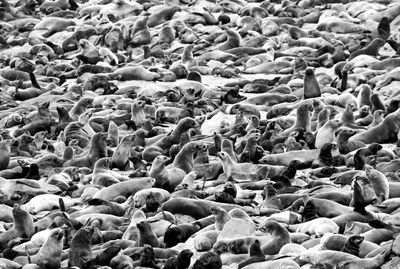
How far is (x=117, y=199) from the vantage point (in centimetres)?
1145

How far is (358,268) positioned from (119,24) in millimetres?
12542

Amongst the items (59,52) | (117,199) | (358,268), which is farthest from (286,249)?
(59,52)

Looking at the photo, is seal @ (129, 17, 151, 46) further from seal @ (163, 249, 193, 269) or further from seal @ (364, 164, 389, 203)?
seal @ (163, 249, 193, 269)

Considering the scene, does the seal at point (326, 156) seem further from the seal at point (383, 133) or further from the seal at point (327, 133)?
the seal at point (383, 133)

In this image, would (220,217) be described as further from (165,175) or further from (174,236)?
(165,175)

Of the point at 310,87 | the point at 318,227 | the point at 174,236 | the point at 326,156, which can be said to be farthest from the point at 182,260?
the point at 310,87

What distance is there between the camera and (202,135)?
13633mm

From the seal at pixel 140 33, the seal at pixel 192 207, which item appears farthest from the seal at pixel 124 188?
the seal at pixel 140 33

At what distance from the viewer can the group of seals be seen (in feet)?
31.6

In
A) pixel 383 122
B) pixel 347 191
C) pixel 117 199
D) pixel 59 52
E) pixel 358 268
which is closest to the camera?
pixel 358 268

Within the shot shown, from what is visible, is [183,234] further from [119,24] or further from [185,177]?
[119,24]

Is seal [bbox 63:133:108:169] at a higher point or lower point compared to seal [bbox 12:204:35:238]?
lower

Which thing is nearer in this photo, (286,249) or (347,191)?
(286,249)

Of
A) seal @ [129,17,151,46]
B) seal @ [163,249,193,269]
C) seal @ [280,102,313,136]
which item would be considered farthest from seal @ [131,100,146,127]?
seal @ [163,249,193,269]
